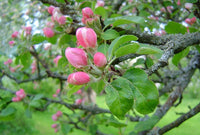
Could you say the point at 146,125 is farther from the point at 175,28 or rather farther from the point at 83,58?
the point at 83,58

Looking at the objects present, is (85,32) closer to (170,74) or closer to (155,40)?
(155,40)

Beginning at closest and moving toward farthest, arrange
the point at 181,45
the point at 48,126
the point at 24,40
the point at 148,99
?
the point at 148,99 → the point at 181,45 → the point at 24,40 → the point at 48,126

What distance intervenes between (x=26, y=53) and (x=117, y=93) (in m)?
0.70

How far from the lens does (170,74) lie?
1.48 metres

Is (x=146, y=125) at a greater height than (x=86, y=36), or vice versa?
(x=86, y=36)

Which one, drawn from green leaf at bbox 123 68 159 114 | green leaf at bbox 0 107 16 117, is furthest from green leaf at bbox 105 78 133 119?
green leaf at bbox 0 107 16 117

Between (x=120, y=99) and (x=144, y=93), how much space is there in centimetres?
6

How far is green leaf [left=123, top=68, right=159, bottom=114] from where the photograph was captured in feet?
1.38

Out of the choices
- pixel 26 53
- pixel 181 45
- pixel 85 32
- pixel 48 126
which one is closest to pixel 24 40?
pixel 26 53

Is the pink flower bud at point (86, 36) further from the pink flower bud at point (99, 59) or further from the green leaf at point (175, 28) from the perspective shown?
the green leaf at point (175, 28)

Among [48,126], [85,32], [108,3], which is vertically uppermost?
[85,32]

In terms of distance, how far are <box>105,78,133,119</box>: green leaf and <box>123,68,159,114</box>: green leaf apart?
2 centimetres

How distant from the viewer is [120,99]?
0.43m

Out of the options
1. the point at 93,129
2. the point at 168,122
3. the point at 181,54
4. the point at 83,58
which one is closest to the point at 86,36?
the point at 83,58
